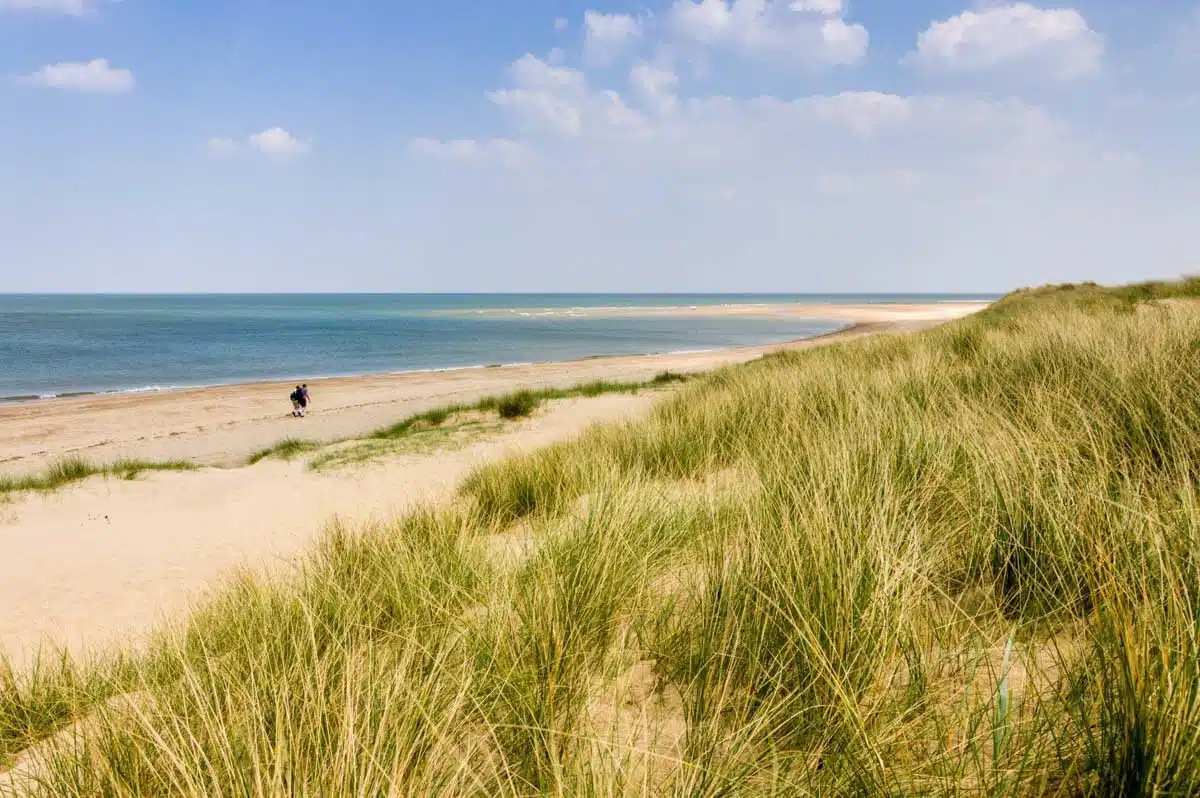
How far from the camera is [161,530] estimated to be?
7238 millimetres

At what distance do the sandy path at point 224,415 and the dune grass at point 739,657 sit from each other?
1068cm

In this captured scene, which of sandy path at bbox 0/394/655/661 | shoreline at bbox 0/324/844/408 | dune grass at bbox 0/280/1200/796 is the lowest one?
sandy path at bbox 0/394/655/661

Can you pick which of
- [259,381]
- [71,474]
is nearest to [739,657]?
[71,474]

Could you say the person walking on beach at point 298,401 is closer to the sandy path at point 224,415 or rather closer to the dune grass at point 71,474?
the sandy path at point 224,415

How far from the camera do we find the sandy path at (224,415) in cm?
1314

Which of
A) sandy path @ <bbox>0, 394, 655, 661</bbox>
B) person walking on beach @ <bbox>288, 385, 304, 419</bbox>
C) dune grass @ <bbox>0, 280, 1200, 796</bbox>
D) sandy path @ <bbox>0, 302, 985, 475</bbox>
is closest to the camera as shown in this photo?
dune grass @ <bbox>0, 280, 1200, 796</bbox>

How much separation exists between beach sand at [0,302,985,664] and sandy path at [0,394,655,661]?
20 mm

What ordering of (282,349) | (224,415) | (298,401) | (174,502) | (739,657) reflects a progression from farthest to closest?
(282,349)
(224,415)
(298,401)
(174,502)
(739,657)

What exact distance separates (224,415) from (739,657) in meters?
18.9

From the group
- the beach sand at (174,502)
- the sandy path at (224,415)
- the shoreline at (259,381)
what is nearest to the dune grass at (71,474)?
the beach sand at (174,502)

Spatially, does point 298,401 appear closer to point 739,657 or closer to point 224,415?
point 224,415

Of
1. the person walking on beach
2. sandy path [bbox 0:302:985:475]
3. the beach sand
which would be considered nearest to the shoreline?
sandy path [bbox 0:302:985:475]

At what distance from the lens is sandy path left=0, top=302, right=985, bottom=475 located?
1314 centimetres

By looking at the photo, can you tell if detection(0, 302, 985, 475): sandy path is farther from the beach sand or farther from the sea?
the sea
